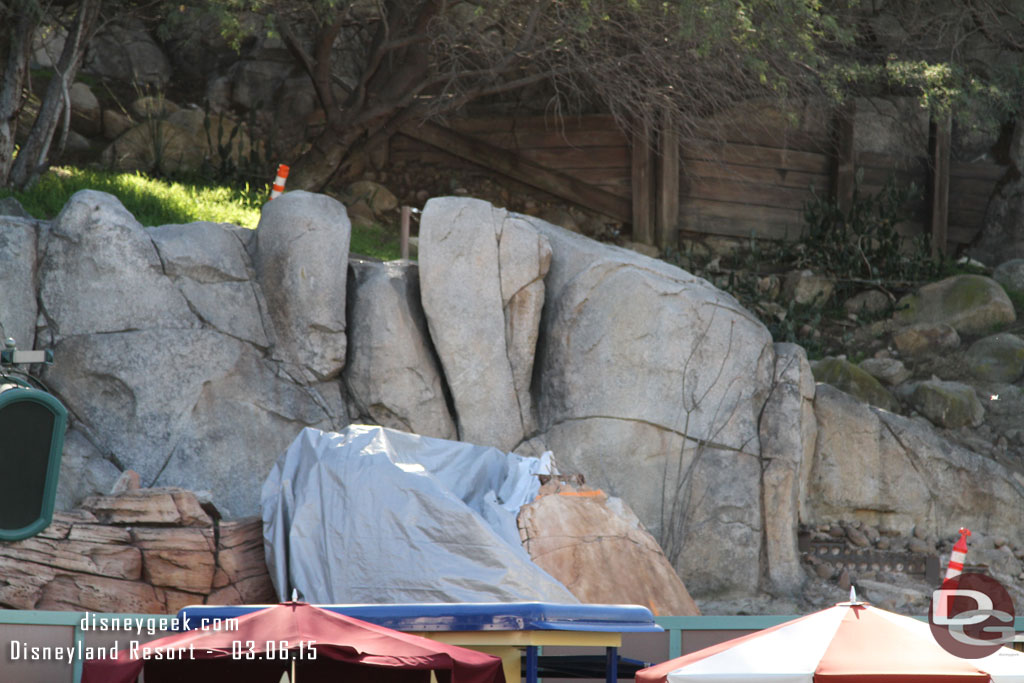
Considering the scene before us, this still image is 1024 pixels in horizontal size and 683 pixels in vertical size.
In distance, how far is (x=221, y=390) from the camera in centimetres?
1144

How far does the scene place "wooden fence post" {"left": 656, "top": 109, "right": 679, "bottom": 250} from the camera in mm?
17250

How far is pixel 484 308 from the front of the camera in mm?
12266

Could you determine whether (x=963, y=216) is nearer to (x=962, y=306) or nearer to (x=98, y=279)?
(x=962, y=306)

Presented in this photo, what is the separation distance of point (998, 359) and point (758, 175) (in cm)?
453

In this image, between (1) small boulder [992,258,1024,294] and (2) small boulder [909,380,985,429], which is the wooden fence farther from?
(2) small boulder [909,380,985,429]

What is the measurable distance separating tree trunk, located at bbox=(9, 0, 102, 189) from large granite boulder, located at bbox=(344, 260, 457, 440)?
450 cm

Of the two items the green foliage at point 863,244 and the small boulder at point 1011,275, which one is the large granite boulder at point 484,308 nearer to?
the green foliage at point 863,244

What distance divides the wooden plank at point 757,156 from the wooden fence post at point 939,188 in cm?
155

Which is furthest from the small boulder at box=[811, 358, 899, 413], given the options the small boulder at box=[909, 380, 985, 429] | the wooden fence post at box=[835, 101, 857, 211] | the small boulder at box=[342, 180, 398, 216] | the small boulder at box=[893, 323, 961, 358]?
the small boulder at box=[342, 180, 398, 216]

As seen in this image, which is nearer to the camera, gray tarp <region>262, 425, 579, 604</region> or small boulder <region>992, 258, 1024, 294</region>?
gray tarp <region>262, 425, 579, 604</region>

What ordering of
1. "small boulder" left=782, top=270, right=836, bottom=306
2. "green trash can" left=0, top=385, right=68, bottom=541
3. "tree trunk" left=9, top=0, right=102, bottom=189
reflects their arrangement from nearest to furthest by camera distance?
1. "green trash can" left=0, top=385, right=68, bottom=541
2. "tree trunk" left=9, top=0, right=102, bottom=189
3. "small boulder" left=782, top=270, right=836, bottom=306

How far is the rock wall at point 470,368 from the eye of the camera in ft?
36.7

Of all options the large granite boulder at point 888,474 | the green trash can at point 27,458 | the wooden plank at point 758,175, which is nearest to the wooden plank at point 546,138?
the wooden plank at point 758,175

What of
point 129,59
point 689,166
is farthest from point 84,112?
point 689,166
